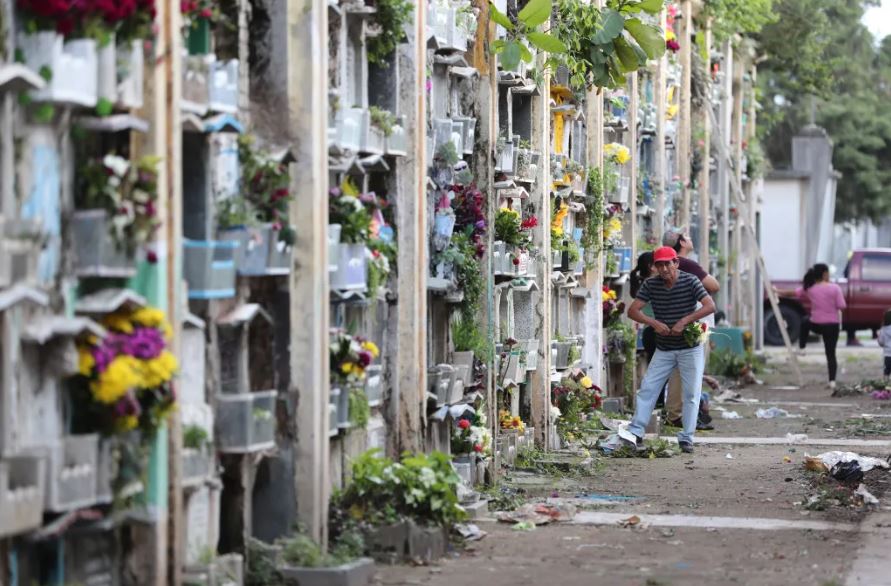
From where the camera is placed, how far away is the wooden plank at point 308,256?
1196 centimetres

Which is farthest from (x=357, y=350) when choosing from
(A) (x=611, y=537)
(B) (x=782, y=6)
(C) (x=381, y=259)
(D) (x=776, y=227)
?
(D) (x=776, y=227)

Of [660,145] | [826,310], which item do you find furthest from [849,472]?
[826,310]

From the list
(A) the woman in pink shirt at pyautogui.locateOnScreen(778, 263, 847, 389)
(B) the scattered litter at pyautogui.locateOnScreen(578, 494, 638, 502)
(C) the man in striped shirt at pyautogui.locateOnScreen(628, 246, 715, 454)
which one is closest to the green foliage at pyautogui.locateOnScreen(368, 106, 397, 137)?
(B) the scattered litter at pyautogui.locateOnScreen(578, 494, 638, 502)

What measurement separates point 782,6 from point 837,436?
67.3 ft

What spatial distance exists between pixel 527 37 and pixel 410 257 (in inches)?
131

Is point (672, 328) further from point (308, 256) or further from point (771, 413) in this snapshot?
point (308, 256)

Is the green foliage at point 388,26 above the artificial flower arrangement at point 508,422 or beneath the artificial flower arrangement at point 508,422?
above

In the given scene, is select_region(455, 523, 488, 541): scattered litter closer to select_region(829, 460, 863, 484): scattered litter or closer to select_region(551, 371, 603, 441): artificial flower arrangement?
select_region(829, 460, 863, 484): scattered litter

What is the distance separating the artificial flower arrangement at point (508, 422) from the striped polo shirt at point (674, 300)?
185cm

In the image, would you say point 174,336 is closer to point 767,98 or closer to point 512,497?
point 512,497

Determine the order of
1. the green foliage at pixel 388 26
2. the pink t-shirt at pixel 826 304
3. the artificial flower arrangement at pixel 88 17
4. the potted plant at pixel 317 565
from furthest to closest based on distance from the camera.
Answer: the pink t-shirt at pixel 826 304 → the green foliage at pixel 388 26 → the potted plant at pixel 317 565 → the artificial flower arrangement at pixel 88 17

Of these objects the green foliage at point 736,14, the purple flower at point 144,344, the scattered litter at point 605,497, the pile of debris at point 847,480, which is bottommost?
the scattered litter at point 605,497

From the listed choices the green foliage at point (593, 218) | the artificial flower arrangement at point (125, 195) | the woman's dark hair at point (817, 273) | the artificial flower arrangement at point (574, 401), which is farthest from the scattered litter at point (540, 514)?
the woman's dark hair at point (817, 273)

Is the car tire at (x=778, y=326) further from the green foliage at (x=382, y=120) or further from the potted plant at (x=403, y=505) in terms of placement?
the potted plant at (x=403, y=505)
